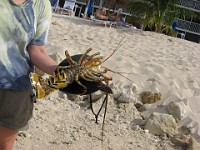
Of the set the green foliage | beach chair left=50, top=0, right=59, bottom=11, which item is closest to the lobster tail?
the green foliage

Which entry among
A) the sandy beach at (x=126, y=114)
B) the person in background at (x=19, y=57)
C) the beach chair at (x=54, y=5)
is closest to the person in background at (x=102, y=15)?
the beach chair at (x=54, y=5)

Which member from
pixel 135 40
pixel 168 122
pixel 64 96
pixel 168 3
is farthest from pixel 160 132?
pixel 168 3

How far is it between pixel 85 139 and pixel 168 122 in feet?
3.12

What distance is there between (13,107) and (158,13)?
12050 millimetres

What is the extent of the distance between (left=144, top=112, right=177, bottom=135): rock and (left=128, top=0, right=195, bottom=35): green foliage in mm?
9617

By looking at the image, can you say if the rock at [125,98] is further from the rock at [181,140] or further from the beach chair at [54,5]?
the beach chair at [54,5]

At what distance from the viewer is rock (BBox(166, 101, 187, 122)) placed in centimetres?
444

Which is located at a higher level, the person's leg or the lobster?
the lobster

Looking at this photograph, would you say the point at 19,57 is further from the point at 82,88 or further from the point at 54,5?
the point at 54,5

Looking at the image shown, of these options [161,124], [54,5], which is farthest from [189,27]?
[161,124]

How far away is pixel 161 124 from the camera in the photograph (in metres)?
4.04

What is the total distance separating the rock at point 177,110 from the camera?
14.6ft

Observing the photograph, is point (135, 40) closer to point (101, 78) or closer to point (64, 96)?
point (64, 96)

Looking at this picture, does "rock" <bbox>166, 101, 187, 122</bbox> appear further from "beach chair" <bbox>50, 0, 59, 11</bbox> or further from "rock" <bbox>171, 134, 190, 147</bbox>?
"beach chair" <bbox>50, 0, 59, 11</bbox>
